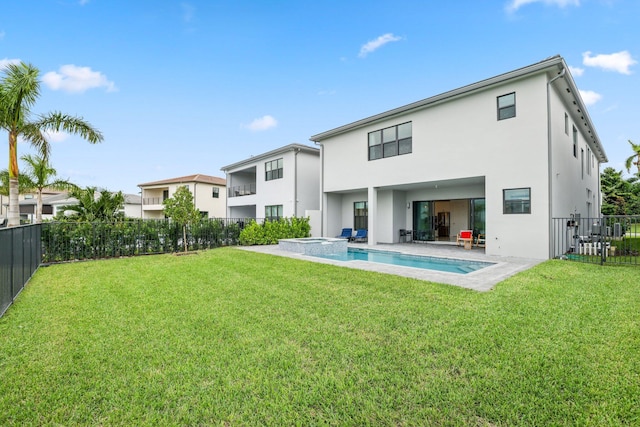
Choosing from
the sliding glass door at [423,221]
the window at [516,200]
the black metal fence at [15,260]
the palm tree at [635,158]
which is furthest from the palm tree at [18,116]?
the palm tree at [635,158]

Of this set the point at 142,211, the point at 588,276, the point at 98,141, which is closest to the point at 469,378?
the point at 588,276

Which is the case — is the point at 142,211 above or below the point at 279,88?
below

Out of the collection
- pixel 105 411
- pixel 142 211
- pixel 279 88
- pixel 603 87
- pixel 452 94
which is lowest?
pixel 105 411

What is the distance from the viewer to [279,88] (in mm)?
20875

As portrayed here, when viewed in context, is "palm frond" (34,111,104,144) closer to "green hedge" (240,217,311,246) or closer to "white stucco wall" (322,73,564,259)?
"green hedge" (240,217,311,246)

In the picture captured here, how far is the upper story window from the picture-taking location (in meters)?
14.6

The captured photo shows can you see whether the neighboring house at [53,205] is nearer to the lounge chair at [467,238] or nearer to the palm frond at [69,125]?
the palm frond at [69,125]

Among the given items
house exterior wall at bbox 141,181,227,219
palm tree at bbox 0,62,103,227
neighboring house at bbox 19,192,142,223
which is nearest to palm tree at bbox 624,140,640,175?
palm tree at bbox 0,62,103,227

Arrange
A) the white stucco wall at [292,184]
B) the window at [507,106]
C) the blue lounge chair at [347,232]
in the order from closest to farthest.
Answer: the window at [507,106] < the blue lounge chair at [347,232] < the white stucco wall at [292,184]

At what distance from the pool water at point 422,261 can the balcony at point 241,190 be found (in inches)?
527

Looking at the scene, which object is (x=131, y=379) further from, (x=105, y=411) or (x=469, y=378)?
(x=469, y=378)

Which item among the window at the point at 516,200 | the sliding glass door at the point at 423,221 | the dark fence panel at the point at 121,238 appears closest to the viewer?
the window at the point at 516,200

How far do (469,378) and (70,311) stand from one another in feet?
20.6

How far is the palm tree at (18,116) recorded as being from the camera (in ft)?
31.8
